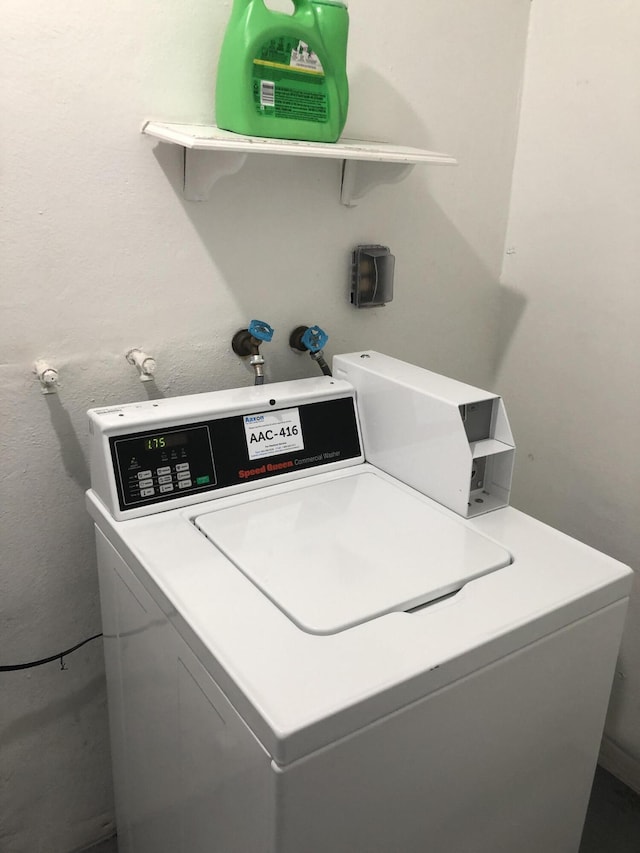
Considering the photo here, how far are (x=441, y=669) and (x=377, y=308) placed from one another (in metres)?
0.97

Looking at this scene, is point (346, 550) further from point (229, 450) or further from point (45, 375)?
point (45, 375)

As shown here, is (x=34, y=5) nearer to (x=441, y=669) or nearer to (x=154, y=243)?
(x=154, y=243)

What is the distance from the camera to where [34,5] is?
3.37ft

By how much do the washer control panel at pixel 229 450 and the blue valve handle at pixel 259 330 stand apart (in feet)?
0.53

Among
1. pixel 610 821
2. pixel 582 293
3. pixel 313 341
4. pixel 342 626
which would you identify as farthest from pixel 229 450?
pixel 610 821

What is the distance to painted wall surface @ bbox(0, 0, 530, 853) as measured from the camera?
3.65ft

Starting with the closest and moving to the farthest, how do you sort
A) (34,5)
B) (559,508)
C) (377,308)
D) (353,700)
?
(353,700) → (34,5) → (377,308) → (559,508)

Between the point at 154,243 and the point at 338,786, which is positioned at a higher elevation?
the point at 154,243

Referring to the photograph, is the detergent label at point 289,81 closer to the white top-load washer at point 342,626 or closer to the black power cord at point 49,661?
the white top-load washer at point 342,626

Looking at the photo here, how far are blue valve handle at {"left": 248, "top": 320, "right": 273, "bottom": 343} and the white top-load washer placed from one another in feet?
0.34

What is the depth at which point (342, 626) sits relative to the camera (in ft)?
2.78

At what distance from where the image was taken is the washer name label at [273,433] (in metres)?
1.23

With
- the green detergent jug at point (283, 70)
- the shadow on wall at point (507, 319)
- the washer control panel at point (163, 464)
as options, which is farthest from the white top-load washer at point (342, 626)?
the shadow on wall at point (507, 319)

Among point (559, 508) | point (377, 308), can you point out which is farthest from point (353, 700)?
point (559, 508)
